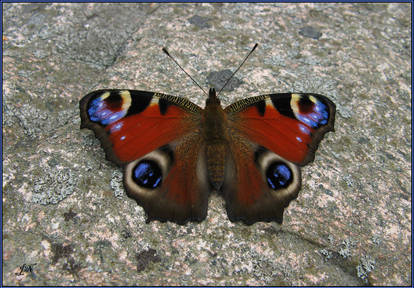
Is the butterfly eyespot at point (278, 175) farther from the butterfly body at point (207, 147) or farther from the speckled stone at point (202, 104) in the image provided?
the speckled stone at point (202, 104)

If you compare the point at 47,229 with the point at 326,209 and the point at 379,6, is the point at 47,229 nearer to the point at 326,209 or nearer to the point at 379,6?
the point at 326,209

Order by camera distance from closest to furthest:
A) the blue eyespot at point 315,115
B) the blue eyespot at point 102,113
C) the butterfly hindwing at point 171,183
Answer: the butterfly hindwing at point 171,183 < the blue eyespot at point 102,113 < the blue eyespot at point 315,115

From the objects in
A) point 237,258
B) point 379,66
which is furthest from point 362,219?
point 379,66

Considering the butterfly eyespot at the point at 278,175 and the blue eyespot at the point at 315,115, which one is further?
the blue eyespot at the point at 315,115

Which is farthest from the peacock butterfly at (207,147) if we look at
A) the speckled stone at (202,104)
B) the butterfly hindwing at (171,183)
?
the speckled stone at (202,104)

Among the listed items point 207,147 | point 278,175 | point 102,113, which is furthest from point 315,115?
point 102,113

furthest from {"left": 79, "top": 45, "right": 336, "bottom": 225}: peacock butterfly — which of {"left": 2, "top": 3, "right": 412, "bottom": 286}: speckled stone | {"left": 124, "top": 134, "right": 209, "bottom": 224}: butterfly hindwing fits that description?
{"left": 2, "top": 3, "right": 412, "bottom": 286}: speckled stone

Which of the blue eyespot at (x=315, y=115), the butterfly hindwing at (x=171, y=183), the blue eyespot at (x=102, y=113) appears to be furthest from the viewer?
the blue eyespot at (x=315, y=115)
